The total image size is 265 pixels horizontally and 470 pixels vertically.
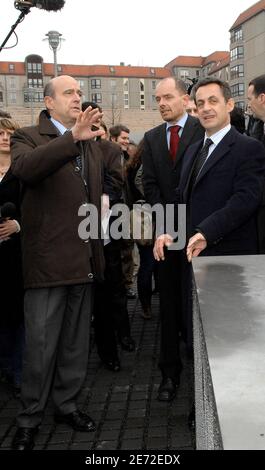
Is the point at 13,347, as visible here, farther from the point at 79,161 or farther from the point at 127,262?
the point at 127,262

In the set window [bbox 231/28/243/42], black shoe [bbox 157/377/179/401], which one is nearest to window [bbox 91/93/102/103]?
window [bbox 231/28/243/42]

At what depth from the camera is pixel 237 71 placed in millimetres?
84938

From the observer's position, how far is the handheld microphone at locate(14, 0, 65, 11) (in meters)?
4.58

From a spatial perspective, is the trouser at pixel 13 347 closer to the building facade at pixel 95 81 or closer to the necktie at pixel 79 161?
the necktie at pixel 79 161

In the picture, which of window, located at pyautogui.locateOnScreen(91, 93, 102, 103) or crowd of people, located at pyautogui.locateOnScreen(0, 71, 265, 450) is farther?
window, located at pyautogui.locateOnScreen(91, 93, 102, 103)

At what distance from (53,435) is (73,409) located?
0.69 feet

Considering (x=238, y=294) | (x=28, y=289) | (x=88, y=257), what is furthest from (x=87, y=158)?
(x=238, y=294)

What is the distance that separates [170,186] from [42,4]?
2083 millimetres

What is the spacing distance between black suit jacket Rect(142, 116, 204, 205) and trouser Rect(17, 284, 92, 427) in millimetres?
899

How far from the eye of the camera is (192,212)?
11.1 ft

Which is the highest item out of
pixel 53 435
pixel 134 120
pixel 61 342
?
pixel 134 120

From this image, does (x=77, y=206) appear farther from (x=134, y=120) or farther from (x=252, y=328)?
(x=134, y=120)

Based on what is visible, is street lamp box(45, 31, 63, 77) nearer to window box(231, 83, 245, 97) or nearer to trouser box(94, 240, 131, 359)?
trouser box(94, 240, 131, 359)

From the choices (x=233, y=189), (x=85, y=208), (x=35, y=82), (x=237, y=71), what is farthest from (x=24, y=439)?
(x=35, y=82)
